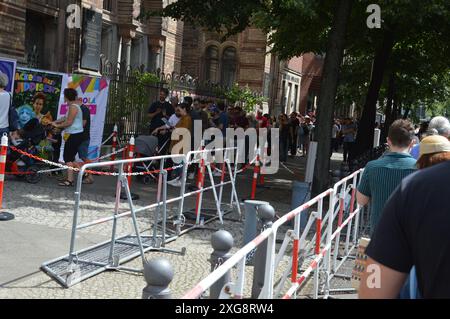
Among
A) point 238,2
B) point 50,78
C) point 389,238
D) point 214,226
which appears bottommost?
point 214,226

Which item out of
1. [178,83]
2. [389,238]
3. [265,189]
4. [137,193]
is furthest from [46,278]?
[178,83]

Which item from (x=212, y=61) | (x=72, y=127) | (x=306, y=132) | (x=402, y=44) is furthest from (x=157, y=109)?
(x=212, y=61)

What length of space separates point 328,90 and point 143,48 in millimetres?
14140

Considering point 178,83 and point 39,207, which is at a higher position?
point 178,83

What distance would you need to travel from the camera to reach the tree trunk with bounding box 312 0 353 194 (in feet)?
47.4

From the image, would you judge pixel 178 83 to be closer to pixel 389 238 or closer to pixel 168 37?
pixel 168 37

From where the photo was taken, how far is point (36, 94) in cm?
1362

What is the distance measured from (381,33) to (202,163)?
40.7 ft

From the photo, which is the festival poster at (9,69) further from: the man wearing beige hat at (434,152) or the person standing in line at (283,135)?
the person standing in line at (283,135)

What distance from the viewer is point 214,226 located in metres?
10.1

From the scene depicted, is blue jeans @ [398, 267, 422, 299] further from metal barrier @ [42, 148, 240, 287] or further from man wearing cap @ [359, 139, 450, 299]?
metal barrier @ [42, 148, 240, 287]

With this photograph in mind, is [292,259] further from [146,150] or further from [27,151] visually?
[146,150]

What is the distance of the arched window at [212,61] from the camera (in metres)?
38.7

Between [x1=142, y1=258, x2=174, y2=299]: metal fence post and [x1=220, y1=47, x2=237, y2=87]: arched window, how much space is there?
34.8 meters
